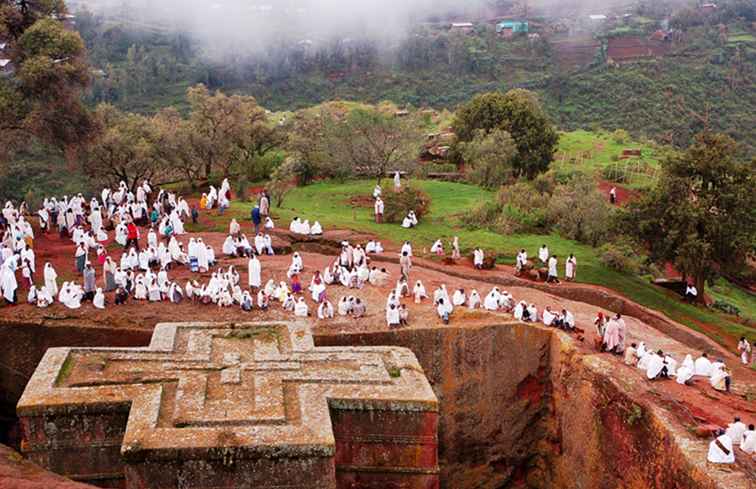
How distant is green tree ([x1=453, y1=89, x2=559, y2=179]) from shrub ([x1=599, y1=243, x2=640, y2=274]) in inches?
618

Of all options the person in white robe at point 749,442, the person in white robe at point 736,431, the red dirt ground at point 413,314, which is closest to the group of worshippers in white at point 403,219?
the red dirt ground at point 413,314

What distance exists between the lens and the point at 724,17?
8431 centimetres

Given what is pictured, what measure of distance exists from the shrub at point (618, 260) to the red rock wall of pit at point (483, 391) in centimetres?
1050

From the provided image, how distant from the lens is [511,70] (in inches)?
3253

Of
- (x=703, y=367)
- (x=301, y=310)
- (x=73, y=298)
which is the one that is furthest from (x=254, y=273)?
(x=703, y=367)

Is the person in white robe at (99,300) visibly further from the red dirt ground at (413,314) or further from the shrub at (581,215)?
the shrub at (581,215)

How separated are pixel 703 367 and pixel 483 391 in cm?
530

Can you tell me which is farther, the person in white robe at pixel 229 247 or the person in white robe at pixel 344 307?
the person in white robe at pixel 229 247

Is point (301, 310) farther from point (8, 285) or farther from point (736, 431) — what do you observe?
point (736, 431)

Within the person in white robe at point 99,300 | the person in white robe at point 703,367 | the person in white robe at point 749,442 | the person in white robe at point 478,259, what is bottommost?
the person in white robe at point 478,259

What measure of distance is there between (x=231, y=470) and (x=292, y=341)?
4.52 m

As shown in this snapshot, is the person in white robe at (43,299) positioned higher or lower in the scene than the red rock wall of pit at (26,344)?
higher

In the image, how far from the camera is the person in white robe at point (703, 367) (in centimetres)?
1912

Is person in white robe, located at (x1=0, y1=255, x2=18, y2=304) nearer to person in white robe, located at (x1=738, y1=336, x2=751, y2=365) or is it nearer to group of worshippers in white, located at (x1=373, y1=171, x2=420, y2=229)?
group of worshippers in white, located at (x1=373, y1=171, x2=420, y2=229)
